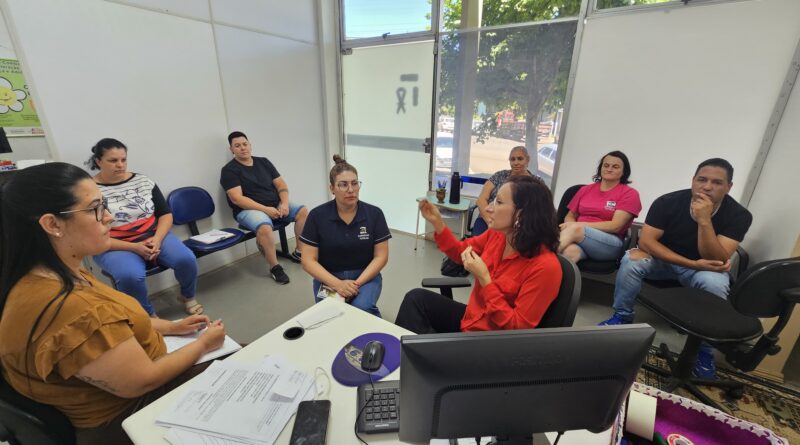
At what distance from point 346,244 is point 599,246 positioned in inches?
74.7

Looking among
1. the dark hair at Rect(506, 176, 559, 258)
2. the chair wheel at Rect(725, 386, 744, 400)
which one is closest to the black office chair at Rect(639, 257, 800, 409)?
the chair wheel at Rect(725, 386, 744, 400)

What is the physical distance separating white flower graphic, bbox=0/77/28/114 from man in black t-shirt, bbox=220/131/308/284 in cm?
131

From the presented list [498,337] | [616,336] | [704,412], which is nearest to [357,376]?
[498,337]

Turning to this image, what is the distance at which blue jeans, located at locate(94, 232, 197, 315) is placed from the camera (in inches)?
84.5

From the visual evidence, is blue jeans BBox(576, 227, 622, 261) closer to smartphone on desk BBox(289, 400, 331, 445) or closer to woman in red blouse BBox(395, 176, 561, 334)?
woman in red blouse BBox(395, 176, 561, 334)

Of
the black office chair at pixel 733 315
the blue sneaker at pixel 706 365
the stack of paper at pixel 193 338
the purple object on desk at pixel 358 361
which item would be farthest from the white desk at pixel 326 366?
the blue sneaker at pixel 706 365

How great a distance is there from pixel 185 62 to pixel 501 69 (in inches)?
115

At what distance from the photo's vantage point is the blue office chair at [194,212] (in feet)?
8.89

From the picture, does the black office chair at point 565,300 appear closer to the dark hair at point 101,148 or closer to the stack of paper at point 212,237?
the stack of paper at point 212,237

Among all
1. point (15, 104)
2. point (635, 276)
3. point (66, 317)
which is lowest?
point (635, 276)

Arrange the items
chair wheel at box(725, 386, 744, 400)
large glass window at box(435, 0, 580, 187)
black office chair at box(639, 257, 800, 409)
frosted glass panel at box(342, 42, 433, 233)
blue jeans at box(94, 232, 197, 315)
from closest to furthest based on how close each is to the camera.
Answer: black office chair at box(639, 257, 800, 409) → chair wheel at box(725, 386, 744, 400) → blue jeans at box(94, 232, 197, 315) → large glass window at box(435, 0, 580, 187) → frosted glass panel at box(342, 42, 433, 233)

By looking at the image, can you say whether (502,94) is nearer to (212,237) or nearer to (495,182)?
(495,182)

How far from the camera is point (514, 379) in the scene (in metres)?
0.63

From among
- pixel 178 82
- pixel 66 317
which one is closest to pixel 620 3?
pixel 178 82
